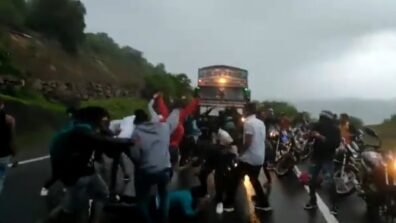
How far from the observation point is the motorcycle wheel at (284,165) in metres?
16.9

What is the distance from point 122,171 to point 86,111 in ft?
16.8

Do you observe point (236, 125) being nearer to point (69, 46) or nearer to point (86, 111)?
point (86, 111)

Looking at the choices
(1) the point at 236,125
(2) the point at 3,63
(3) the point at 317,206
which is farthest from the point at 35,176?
(2) the point at 3,63

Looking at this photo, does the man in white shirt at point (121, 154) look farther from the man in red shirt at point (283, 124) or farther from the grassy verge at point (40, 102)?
the grassy verge at point (40, 102)

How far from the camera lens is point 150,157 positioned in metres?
8.58

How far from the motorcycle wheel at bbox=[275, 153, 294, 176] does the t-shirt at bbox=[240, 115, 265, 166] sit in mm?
5833

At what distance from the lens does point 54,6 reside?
64500 mm

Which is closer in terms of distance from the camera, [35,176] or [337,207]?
[337,207]

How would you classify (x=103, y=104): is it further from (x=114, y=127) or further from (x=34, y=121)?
(x=114, y=127)

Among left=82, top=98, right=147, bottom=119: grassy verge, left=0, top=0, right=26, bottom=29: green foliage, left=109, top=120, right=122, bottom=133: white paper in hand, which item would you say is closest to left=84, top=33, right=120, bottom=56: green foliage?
left=0, top=0, right=26, bottom=29: green foliage

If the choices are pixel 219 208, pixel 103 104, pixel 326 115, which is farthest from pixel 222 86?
pixel 219 208

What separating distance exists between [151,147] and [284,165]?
29.1ft

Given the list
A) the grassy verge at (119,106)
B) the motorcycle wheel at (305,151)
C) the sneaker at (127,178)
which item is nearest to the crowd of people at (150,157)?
the sneaker at (127,178)

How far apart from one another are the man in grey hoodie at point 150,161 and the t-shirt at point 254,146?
2463mm
